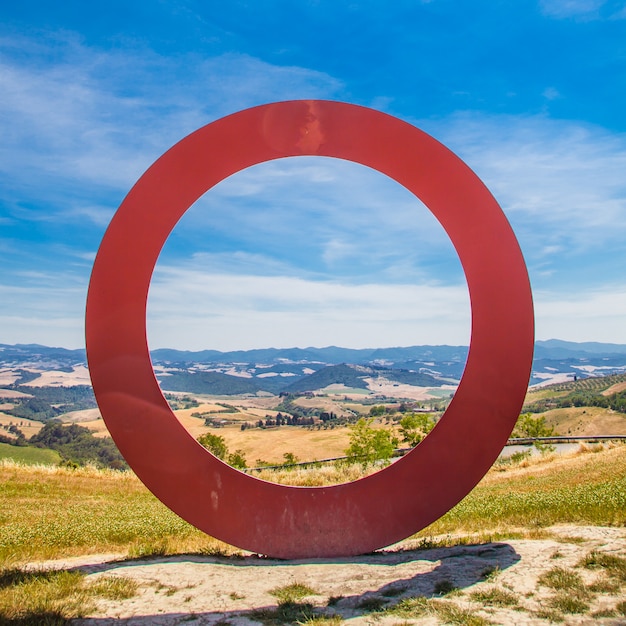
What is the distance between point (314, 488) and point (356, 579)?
1.39 metres

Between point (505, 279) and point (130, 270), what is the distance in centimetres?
536

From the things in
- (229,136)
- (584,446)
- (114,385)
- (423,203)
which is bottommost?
(584,446)

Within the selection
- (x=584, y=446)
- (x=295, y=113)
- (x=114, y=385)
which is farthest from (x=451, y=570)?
(x=584, y=446)

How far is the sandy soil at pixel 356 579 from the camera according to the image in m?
5.59

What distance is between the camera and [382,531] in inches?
304

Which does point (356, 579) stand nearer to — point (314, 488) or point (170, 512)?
point (314, 488)

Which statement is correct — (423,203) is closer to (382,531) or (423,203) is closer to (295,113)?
(295,113)

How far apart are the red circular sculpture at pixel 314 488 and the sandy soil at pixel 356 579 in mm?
519

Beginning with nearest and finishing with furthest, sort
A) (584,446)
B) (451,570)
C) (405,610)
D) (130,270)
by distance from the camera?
(405,610) → (451,570) → (130,270) → (584,446)

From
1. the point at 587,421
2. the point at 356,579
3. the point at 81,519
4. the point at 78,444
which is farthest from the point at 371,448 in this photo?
the point at 78,444

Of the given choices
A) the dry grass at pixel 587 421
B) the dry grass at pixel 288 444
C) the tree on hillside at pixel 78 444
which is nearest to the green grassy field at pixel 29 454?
the tree on hillside at pixel 78 444

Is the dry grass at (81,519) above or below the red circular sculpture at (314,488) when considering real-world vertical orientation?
below

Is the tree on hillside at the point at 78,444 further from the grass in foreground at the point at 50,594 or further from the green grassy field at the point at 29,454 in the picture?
the grass in foreground at the point at 50,594

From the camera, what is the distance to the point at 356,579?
264 inches
